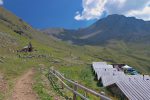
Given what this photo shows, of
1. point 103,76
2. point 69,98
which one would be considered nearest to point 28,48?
point 103,76

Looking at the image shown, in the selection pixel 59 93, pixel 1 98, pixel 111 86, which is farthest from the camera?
pixel 111 86

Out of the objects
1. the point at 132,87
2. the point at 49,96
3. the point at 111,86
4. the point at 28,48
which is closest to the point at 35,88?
the point at 49,96

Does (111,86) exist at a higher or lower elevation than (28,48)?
lower

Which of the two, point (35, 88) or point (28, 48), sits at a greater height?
point (28, 48)

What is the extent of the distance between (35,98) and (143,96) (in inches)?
374

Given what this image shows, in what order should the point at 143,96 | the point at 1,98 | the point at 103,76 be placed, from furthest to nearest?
the point at 103,76
the point at 143,96
the point at 1,98

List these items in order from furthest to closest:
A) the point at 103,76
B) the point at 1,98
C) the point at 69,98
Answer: the point at 103,76
the point at 69,98
the point at 1,98

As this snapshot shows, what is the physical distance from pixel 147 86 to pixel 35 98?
45.9 ft

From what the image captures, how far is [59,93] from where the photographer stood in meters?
24.2

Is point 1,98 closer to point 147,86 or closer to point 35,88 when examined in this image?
point 35,88

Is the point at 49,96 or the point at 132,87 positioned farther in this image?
the point at 132,87

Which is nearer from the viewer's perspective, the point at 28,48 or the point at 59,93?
the point at 59,93

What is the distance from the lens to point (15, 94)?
23.3 m

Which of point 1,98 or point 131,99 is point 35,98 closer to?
point 1,98
